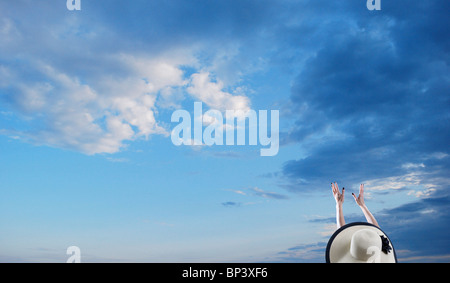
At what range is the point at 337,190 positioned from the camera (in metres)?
9.34

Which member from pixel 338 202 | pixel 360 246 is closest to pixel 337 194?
pixel 338 202

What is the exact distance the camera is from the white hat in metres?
6.34

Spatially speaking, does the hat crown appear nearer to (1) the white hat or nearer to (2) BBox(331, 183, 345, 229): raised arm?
(1) the white hat

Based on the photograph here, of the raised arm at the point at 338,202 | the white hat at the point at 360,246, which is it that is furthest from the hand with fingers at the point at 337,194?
the white hat at the point at 360,246

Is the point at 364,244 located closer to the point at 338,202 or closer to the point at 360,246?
the point at 360,246

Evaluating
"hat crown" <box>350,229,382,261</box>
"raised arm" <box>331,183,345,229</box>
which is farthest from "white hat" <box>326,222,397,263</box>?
"raised arm" <box>331,183,345,229</box>

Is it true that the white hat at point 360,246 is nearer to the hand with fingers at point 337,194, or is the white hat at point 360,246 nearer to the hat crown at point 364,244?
the hat crown at point 364,244

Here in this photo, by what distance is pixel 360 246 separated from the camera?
6.37m

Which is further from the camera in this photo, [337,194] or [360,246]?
[337,194]

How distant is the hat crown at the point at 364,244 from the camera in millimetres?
6328

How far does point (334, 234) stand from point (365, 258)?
0.70 m

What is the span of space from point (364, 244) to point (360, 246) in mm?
84
